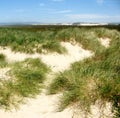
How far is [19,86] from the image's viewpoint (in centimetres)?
775

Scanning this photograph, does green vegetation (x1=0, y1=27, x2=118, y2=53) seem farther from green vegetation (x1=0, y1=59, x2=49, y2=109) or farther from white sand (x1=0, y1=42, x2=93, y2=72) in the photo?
green vegetation (x1=0, y1=59, x2=49, y2=109)

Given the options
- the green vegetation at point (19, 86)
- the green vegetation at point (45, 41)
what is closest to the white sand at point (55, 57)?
the green vegetation at point (45, 41)

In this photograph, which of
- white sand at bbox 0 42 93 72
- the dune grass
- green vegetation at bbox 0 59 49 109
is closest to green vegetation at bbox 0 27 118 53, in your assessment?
white sand at bbox 0 42 93 72

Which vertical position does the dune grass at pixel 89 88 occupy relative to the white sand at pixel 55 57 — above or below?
above

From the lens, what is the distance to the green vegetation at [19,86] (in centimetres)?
705

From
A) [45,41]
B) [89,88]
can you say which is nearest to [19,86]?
[89,88]

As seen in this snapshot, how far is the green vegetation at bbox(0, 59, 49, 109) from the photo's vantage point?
7.05 meters

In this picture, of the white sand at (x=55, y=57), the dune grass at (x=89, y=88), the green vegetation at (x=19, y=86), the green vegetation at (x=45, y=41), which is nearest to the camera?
the dune grass at (x=89, y=88)

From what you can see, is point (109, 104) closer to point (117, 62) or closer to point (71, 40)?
point (117, 62)

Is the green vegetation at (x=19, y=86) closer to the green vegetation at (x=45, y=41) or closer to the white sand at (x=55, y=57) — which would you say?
the white sand at (x=55, y=57)

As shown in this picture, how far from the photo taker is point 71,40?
15.9 m

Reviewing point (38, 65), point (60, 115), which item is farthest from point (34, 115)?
point (38, 65)

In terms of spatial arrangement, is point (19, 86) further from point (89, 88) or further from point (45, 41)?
point (45, 41)

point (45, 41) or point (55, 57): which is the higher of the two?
point (45, 41)
